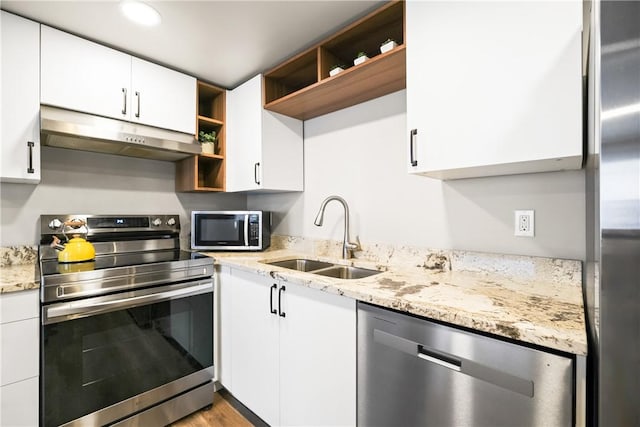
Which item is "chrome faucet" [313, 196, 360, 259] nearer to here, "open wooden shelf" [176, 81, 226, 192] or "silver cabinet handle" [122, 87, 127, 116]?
"open wooden shelf" [176, 81, 226, 192]

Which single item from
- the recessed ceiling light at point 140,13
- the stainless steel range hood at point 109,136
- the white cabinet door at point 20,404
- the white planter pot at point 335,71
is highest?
the recessed ceiling light at point 140,13

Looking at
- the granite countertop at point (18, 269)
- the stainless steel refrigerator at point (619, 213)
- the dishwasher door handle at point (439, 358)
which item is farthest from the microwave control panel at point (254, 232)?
the stainless steel refrigerator at point (619, 213)

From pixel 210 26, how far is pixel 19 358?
176 centimetres

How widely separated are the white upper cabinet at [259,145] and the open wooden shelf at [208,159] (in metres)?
0.06

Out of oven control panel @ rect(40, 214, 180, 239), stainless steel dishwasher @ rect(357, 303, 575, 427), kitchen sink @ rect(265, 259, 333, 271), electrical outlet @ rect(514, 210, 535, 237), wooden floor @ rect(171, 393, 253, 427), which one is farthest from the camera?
kitchen sink @ rect(265, 259, 333, 271)

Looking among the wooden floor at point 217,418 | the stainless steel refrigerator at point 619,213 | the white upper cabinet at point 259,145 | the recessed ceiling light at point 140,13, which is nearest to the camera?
the stainless steel refrigerator at point 619,213

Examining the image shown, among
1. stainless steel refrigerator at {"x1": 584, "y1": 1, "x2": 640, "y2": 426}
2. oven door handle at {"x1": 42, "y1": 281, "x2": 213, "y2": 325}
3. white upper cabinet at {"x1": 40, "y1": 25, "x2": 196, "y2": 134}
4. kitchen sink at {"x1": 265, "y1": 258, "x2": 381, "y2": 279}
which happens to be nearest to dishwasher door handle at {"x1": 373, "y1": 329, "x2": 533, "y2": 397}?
stainless steel refrigerator at {"x1": 584, "y1": 1, "x2": 640, "y2": 426}

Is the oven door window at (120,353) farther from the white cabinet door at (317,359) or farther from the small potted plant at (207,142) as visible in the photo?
the small potted plant at (207,142)

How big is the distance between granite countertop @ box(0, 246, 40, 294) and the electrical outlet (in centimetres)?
209

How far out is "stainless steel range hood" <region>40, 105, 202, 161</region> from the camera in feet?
5.15

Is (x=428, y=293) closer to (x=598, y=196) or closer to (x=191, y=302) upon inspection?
(x=598, y=196)

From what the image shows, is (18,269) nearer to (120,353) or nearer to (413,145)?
(120,353)

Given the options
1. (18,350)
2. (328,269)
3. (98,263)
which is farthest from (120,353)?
(328,269)

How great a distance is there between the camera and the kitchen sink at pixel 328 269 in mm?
1685
